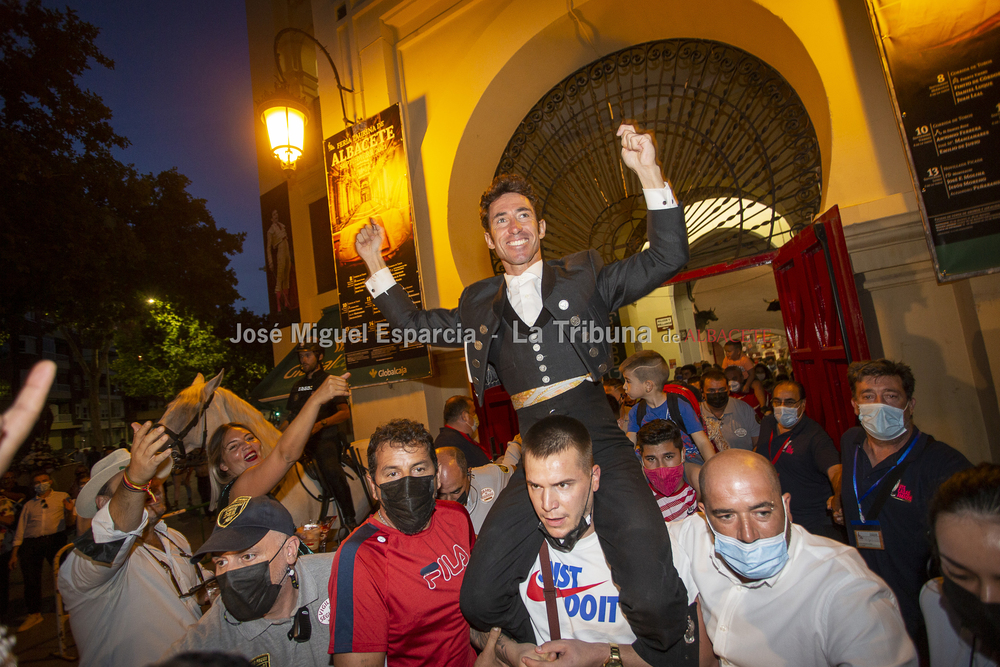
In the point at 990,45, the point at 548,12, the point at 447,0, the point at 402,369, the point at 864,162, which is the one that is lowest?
the point at 402,369

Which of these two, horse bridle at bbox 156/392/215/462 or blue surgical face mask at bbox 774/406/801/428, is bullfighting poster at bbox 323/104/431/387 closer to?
horse bridle at bbox 156/392/215/462

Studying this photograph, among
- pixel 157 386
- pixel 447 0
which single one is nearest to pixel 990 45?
pixel 447 0

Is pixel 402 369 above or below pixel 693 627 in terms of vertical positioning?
above

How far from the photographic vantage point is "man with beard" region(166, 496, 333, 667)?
242cm

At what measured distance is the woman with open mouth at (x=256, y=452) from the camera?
3.42 m

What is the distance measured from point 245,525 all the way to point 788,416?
4.17 meters

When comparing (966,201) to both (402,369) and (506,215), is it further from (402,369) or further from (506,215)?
(402,369)

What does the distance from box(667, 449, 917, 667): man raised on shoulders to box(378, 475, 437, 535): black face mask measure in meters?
1.28

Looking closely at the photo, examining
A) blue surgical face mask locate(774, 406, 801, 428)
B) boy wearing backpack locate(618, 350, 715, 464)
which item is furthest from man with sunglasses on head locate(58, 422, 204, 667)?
blue surgical face mask locate(774, 406, 801, 428)

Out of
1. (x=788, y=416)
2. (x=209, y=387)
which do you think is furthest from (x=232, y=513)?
(x=788, y=416)

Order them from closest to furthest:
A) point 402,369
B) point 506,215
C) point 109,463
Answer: point 506,215 < point 109,463 < point 402,369

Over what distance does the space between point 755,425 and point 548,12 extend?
590 centimetres

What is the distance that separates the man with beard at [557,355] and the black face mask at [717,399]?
3.48 meters

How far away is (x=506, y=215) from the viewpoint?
2730 millimetres
